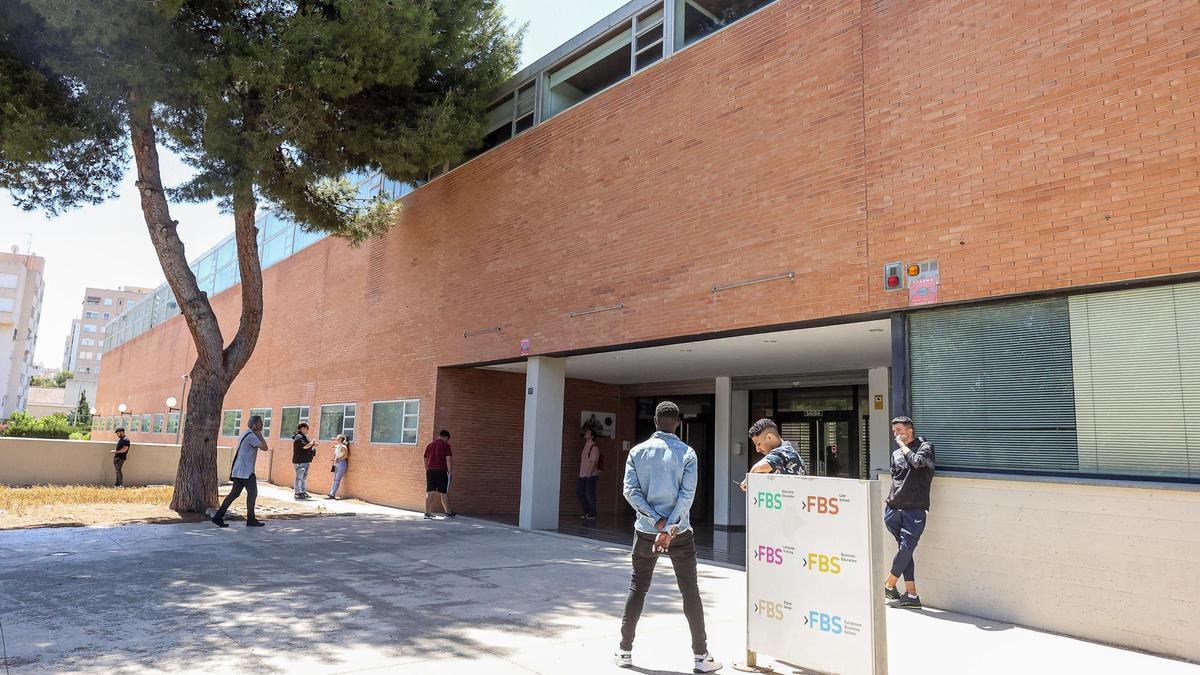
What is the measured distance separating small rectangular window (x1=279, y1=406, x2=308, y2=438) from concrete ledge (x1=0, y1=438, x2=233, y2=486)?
161 centimetres

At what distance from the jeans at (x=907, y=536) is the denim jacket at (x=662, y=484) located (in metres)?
3.17

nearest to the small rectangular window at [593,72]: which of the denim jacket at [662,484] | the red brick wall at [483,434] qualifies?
the red brick wall at [483,434]

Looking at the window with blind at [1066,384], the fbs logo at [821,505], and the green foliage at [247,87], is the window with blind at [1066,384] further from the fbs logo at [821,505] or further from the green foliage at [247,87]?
the green foliage at [247,87]

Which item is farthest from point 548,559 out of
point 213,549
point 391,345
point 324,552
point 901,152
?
point 391,345

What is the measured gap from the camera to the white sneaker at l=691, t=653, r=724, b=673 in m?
5.02

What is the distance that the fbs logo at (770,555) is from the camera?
16.8 feet

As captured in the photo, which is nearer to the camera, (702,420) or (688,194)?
(688,194)

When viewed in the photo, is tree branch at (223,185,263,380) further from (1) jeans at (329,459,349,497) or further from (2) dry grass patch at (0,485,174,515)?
(1) jeans at (329,459,349,497)

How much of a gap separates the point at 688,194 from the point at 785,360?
3896mm

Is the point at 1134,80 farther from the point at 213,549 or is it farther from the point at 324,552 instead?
the point at 213,549

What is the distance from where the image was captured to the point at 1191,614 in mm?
5805

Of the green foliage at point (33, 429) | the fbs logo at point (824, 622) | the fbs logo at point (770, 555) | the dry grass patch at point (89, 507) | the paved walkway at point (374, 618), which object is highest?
the green foliage at point (33, 429)

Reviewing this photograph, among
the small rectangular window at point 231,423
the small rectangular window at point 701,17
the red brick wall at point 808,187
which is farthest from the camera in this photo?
the small rectangular window at point 231,423

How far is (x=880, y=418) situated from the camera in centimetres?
1312
